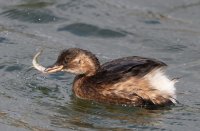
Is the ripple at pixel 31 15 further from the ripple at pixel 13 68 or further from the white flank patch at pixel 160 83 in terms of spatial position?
the white flank patch at pixel 160 83

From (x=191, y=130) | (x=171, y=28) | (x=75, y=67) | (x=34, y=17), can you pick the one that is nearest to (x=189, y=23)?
(x=171, y=28)

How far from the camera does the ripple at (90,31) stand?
1151 cm

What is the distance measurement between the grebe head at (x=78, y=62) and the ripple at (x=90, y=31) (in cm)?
250

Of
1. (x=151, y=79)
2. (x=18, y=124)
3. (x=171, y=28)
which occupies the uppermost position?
(x=171, y=28)

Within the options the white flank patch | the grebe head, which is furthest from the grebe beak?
the white flank patch

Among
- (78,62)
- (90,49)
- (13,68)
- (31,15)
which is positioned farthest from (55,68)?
(31,15)

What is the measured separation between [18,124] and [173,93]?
1.86 meters

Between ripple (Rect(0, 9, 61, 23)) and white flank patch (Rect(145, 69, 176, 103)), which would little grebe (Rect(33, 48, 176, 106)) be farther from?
ripple (Rect(0, 9, 61, 23))

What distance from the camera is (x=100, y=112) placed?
8.33 metres

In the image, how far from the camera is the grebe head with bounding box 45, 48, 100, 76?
891 cm

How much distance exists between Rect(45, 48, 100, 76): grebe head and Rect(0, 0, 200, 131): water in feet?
0.95

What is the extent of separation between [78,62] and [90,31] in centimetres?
270

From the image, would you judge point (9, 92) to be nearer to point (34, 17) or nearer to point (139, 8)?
point (34, 17)

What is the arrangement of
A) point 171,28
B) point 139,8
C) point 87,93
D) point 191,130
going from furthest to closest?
point 139,8 < point 171,28 < point 87,93 < point 191,130
